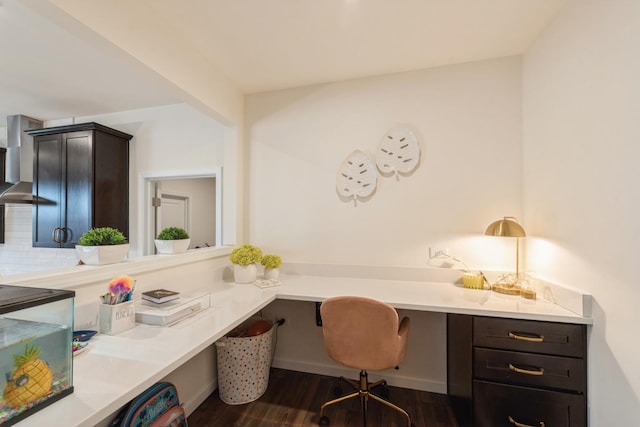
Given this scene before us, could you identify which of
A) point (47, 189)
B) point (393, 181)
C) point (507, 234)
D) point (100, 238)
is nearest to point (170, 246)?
point (100, 238)

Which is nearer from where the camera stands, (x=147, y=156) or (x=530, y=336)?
(x=530, y=336)

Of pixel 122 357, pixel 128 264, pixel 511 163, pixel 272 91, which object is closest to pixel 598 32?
pixel 511 163

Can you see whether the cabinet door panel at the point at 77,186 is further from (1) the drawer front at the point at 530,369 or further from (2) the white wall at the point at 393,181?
(1) the drawer front at the point at 530,369

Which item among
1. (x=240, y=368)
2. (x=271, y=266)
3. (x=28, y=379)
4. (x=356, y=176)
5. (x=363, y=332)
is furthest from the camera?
(x=356, y=176)

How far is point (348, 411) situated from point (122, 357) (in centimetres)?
153

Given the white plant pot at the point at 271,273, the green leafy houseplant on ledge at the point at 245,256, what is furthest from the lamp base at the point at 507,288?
the green leafy houseplant on ledge at the point at 245,256

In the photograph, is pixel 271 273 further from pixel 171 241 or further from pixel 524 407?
pixel 524 407

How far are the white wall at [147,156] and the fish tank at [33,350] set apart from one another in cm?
197

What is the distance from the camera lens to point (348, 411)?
72.6 inches

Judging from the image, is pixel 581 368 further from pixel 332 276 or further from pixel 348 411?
pixel 332 276

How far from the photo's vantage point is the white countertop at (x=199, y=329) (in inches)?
29.3

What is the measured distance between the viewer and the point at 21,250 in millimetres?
3039

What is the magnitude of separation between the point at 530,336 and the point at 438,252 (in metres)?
0.83

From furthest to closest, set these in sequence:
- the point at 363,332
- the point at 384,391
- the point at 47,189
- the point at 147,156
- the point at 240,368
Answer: the point at 147,156 < the point at 47,189 < the point at 384,391 < the point at 240,368 < the point at 363,332
